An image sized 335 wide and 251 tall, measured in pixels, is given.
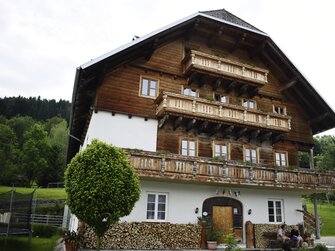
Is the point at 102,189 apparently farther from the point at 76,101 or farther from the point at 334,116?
the point at 334,116

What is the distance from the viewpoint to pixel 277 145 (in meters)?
21.8

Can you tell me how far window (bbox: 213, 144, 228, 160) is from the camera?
64.2 feet

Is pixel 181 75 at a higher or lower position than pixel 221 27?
lower

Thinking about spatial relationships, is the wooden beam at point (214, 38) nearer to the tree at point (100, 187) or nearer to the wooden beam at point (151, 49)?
the wooden beam at point (151, 49)

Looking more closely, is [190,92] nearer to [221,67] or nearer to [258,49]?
[221,67]

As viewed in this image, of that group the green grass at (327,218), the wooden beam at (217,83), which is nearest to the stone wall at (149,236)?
the wooden beam at (217,83)

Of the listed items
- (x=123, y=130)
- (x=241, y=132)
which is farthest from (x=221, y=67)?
(x=123, y=130)

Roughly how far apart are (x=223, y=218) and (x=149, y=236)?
4881 millimetres

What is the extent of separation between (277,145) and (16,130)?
80167mm

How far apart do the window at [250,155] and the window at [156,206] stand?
652 cm

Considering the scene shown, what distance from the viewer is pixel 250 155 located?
67.4ft

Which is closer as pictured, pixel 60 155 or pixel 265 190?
pixel 265 190

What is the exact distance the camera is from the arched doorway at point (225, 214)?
58.5ft

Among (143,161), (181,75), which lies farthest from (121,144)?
(181,75)
